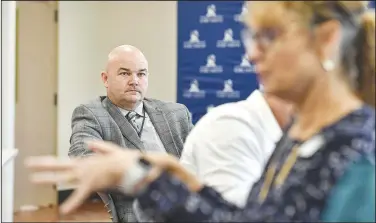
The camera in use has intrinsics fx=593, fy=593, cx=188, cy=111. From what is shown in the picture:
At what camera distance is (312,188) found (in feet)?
2.78

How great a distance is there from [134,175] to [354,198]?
32 centimetres

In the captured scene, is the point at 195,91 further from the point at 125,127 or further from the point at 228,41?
the point at 125,127

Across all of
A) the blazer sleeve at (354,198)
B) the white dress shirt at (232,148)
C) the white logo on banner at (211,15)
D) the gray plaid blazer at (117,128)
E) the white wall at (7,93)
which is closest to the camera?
the blazer sleeve at (354,198)

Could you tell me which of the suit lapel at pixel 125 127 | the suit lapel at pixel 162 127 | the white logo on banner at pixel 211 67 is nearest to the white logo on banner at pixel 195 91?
the white logo on banner at pixel 211 67

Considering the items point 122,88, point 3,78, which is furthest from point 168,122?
point 3,78

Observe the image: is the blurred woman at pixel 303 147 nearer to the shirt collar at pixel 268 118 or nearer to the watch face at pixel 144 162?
the watch face at pixel 144 162

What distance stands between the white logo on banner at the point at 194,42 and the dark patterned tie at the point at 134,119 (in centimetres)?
349

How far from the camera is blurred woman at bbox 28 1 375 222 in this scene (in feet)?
2.77

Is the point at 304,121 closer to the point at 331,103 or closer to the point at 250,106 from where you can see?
the point at 331,103

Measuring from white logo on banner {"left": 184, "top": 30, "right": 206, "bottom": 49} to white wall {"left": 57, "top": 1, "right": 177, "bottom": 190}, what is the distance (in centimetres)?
31

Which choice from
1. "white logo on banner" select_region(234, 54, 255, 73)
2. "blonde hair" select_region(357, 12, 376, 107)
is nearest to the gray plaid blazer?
"blonde hair" select_region(357, 12, 376, 107)

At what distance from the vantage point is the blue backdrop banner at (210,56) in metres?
5.89

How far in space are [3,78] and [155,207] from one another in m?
3.99

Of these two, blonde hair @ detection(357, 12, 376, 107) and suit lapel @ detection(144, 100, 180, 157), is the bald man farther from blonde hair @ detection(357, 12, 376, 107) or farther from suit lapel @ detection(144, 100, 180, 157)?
blonde hair @ detection(357, 12, 376, 107)
